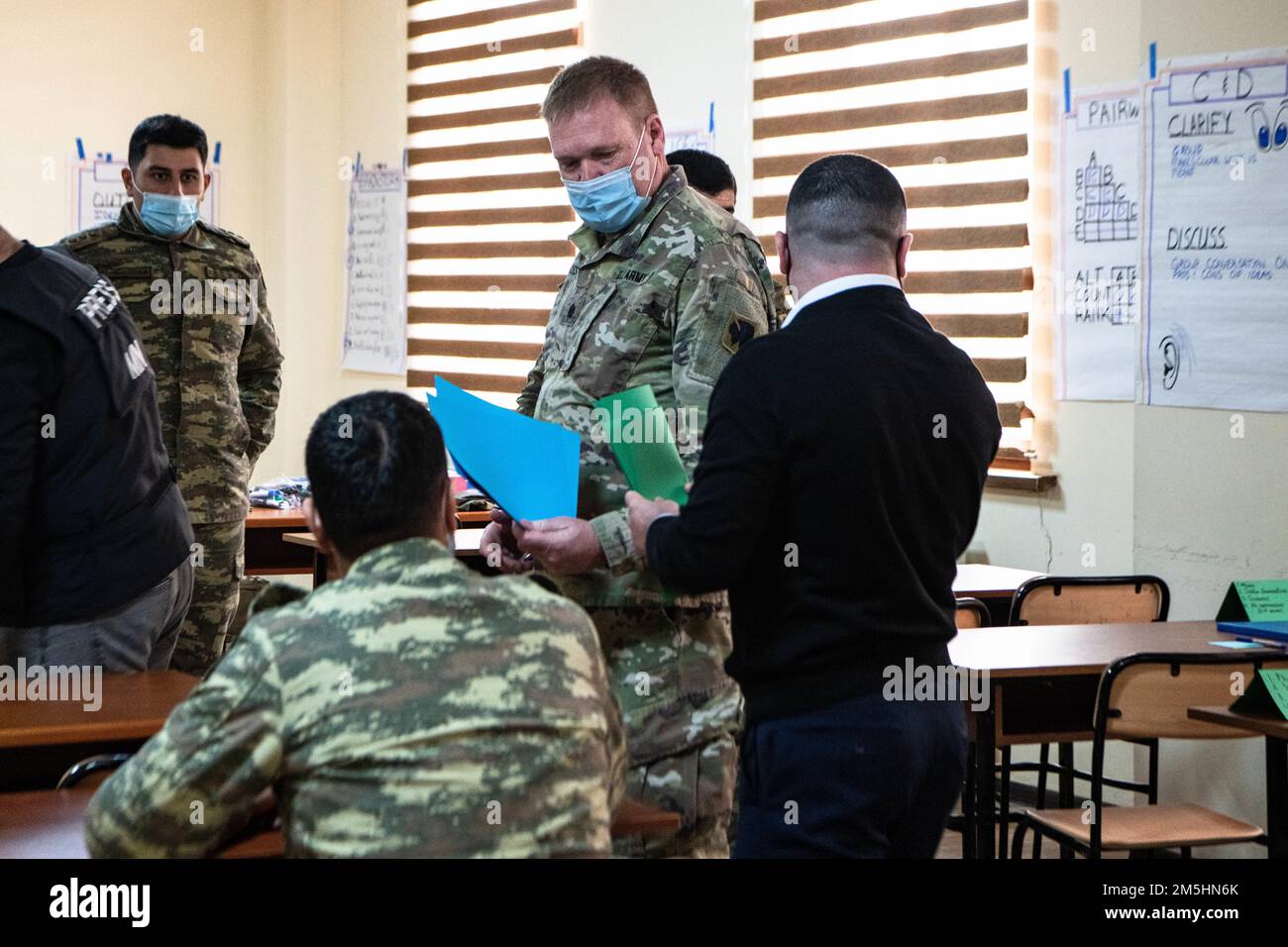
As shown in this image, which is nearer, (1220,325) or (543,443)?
(543,443)

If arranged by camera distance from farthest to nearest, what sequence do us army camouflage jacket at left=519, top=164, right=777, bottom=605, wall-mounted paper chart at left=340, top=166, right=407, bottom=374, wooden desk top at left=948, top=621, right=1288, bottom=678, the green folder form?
wall-mounted paper chart at left=340, top=166, right=407, bottom=374
wooden desk top at left=948, top=621, right=1288, bottom=678
us army camouflage jacket at left=519, top=164, right=777, bottom=605
the green folder

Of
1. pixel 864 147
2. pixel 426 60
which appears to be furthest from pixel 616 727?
pixel 426 60

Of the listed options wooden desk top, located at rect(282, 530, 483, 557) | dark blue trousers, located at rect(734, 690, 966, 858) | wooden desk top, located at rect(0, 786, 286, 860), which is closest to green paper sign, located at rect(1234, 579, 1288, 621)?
dark blue trousers, located at rect(734, 690, 966, 858)

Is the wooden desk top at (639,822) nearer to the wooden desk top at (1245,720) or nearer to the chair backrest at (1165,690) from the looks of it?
the wooden desk top at (1245,720)

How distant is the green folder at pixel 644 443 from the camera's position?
90.4 inches

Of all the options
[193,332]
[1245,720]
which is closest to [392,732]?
[1245,720]

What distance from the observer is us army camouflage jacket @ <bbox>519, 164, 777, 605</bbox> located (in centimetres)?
240

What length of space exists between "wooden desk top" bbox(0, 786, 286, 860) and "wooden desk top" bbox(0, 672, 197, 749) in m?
0.19

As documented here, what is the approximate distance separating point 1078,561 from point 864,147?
5.77ft

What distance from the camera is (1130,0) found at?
475cm

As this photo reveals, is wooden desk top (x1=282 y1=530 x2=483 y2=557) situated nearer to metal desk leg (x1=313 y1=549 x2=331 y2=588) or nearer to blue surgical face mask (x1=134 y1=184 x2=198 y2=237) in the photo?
metal desk leg (x1=313 y1=549 x2=331 y2=588)

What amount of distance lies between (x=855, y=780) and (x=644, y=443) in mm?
625

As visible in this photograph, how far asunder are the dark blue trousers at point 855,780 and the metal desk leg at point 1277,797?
58.1 inches
